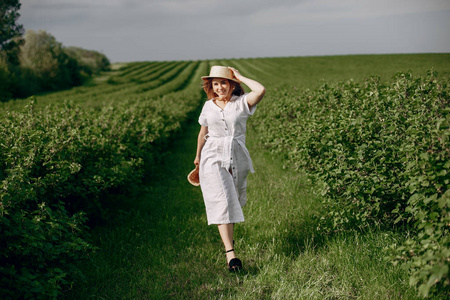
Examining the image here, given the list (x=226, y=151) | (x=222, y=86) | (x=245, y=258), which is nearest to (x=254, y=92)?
(x=222, y=86)

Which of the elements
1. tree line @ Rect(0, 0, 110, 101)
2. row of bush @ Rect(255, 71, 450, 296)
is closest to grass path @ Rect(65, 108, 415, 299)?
row of bush @ Rect(255, 71, 450, 296)

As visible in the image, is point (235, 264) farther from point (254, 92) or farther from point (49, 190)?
point (49, 190)

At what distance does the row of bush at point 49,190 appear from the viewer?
7.80 feet

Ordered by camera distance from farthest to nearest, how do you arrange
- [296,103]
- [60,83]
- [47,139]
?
[60,83] < [296,103] < [47,139]

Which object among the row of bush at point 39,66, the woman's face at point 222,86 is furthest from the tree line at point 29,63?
the woman's face at point 222,86

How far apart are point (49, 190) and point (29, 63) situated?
2195 inches

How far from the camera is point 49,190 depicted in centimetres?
348

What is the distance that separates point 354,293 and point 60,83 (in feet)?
191

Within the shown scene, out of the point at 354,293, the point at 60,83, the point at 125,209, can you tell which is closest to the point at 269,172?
the point at 125,209

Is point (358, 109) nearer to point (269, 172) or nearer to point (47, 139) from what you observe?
point (269, 172)

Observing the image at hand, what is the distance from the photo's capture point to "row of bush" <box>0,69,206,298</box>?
238 cm

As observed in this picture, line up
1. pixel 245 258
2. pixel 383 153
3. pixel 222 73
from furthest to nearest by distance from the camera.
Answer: pixel 245 258
pixel 222 73
pixel 383 153

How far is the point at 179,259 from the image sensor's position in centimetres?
368

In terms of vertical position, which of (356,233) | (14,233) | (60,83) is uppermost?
(60,83)
